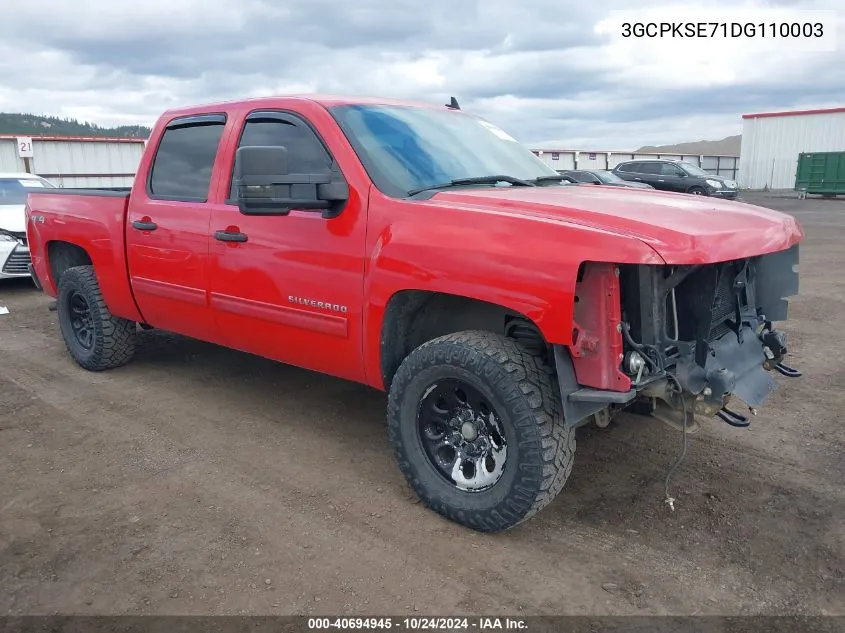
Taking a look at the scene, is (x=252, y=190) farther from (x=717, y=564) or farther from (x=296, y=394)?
(x=717, y=564)

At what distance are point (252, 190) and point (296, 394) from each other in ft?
6.77

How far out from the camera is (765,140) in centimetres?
3662

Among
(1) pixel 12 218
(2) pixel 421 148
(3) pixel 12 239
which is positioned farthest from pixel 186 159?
(1) pixel 12 218

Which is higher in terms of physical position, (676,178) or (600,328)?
(600,328)

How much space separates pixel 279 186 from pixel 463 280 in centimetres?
105

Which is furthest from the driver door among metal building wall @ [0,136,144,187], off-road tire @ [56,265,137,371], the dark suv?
the dark suv

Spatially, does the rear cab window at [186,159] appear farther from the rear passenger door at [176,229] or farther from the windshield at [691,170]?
Answer: the windshield at [691,170]

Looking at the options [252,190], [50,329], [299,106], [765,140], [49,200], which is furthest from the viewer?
[765,140]

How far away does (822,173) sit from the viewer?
29.0m

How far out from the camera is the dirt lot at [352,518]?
2.68m

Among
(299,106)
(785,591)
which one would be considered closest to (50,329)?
(299,106)

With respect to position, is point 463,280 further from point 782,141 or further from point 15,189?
point 782,141

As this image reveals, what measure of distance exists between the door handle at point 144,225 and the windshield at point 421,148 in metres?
1.64

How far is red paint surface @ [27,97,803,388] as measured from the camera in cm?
268
